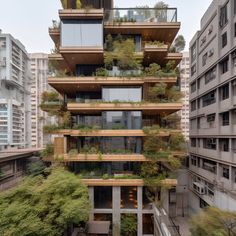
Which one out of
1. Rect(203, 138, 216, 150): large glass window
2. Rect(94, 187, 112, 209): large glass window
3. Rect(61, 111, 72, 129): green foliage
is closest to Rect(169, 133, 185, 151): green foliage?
Rect(203, 138, 216, 150): large glass window

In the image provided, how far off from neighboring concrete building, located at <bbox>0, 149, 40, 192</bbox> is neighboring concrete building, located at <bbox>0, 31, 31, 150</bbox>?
30.4 ft

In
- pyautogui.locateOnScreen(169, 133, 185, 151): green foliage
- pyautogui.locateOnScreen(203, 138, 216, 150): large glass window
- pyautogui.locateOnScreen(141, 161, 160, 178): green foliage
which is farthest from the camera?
pyautogui.locateOnScreen(203, 138, 216, 150): large glass window

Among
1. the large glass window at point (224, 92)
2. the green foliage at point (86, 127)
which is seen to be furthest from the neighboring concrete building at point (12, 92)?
the large glass window at point (224, 92)

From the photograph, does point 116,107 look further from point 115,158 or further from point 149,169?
point 149,169

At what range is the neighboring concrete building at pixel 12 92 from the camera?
32.0 metres

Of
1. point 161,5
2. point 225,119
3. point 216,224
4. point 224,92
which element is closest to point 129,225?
point 216,224

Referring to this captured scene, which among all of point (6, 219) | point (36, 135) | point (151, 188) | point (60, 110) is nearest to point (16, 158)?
point (60, 110)

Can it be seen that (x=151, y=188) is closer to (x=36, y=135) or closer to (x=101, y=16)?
(x=101, y=16)

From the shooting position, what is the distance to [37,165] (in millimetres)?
22797

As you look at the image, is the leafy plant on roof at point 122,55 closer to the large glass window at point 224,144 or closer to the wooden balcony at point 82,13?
the wooden balcony at point 82,13

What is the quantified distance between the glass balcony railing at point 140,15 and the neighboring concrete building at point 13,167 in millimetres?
16417

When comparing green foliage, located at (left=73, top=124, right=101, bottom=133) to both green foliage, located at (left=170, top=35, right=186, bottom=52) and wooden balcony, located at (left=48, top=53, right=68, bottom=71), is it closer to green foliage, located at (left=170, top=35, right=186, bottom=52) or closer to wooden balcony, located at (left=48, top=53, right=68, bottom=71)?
wooden balcony, located at (left=48, top=53, right=68, bottom=71)

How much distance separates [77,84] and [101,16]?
222 inches

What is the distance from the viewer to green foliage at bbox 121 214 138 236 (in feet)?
51.4
